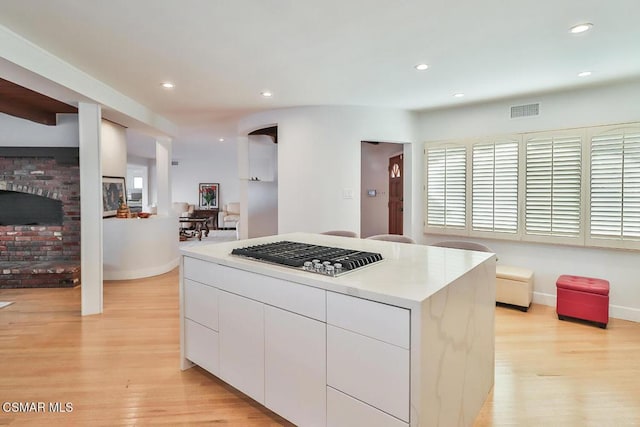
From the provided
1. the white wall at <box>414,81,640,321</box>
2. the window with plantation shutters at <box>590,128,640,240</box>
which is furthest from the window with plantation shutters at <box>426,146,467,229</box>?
the window with plantation shutters at <box>590,128,640,240</box>

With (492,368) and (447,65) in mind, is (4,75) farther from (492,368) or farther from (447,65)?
(492,368)

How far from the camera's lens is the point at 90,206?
3.42 metres

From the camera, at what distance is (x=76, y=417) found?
1894 mm

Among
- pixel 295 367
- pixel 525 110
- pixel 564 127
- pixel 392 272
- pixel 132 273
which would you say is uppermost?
pixel 525 110

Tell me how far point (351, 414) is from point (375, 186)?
19.8 ft

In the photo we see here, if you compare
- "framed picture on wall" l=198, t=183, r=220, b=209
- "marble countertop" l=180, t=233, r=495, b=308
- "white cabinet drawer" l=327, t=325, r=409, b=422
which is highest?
"framed picture on wall" l=198, t=183, r=220, b=209

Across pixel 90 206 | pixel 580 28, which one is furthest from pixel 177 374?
pixel 580 28

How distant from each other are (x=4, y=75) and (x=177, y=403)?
9.37ft

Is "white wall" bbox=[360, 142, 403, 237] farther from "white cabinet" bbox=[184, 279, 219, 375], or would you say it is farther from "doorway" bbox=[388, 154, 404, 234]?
"white cabinet" bbox=[184, 279, 219, 375]

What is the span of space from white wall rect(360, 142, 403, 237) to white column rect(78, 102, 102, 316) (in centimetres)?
478

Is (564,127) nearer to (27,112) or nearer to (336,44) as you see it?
(336,44)

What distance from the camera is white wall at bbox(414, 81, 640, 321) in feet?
11.2

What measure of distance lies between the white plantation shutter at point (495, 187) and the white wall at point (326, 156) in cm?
107

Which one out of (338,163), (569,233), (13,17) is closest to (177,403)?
A: (13,17)
